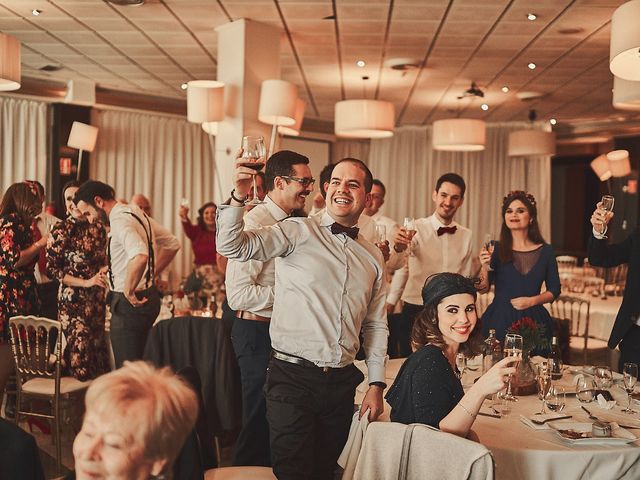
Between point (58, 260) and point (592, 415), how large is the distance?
340 cm

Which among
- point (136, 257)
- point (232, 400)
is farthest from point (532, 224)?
point (136, 257)

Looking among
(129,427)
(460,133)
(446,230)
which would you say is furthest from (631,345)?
(460,133)

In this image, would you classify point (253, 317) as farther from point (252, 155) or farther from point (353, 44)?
point (353, 44)

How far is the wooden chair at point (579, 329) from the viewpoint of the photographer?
6.51 meters

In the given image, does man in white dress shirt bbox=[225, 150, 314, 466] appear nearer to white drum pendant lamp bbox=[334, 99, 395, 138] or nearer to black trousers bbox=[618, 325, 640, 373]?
black trousers bbox=[618, 325, 640, 373]

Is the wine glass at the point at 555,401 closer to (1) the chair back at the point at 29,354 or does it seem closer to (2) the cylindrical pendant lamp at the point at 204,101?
(1) the chair back at the point at 29,354

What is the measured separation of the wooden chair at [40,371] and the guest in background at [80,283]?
16cm

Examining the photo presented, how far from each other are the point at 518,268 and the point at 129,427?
11.8ft

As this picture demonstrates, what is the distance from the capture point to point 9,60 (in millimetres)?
5113

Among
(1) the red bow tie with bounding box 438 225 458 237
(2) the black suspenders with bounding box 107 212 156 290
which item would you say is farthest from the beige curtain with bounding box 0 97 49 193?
(1) the red bow tie with bounding box 438 225 458 237

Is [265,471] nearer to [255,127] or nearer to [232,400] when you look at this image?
[232,400]

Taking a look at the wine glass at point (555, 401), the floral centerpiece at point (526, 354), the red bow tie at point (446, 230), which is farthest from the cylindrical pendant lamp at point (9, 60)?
the wine glass at point (555, 401)

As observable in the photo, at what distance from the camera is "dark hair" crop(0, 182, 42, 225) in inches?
181

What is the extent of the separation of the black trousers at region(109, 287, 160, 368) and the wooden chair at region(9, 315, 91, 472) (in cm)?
32
